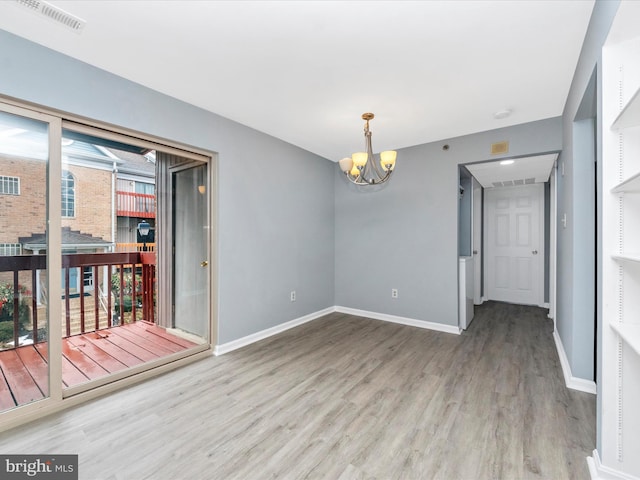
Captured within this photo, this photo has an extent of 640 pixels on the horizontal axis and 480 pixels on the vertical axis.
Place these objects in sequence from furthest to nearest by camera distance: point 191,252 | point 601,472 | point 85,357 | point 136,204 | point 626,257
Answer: point 191,252 → point 136,204 → point 85,357 → point 601,472 → point 626,257

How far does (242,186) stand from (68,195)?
4.96 feet

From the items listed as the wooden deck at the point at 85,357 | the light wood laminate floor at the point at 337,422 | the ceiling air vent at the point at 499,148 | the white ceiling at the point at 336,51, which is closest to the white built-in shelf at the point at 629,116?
the white ceiling at the point at 336,51

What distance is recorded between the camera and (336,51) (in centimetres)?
201

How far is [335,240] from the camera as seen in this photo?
4.81 m

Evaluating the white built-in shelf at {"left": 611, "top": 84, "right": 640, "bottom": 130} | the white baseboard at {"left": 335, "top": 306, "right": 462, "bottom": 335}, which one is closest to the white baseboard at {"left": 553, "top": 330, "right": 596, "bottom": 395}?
the white baseboard at {"left": 335, "top": 306, "right": 462, "bottom": 335}

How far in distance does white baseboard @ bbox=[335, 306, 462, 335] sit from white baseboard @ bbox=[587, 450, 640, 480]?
216cm

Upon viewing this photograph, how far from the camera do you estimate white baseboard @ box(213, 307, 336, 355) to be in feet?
10.1

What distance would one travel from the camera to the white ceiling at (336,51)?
166 centimetres

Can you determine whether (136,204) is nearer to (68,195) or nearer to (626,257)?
(68,195)

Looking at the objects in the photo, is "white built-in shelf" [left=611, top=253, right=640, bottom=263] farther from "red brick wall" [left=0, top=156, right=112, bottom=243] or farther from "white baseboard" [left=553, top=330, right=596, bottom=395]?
"red brick wall" [left=0, top=156, right=112, bottom=243]

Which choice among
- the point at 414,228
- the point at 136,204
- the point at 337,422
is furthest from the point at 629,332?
the point at 136,204

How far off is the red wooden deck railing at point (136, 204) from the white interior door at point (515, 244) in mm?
5698

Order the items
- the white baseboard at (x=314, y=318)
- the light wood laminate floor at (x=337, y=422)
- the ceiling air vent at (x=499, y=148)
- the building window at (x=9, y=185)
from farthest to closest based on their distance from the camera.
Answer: the ceiling air vent at (x=499, y=148) → the white baseboard at (x=314, y=318) → the building window at (x=9, y=185) → the light wood laminate floor at (x=337, y=422)

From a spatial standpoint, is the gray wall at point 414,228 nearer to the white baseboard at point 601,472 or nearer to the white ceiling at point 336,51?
the white ceiling at point 336,51
